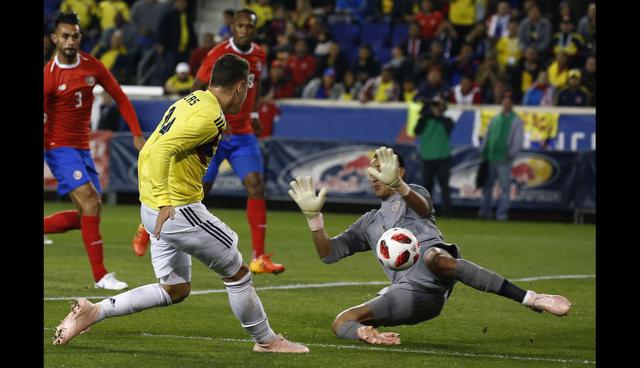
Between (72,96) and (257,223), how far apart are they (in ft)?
8.26

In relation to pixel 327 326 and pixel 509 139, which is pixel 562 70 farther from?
pixel 327 326

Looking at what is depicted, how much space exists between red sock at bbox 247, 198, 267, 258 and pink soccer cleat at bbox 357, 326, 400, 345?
4.41 metres

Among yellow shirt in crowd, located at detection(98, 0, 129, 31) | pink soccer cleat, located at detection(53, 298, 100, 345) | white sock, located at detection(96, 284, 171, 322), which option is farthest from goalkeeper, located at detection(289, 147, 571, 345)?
yellow shirt in crowd, located at detection(98, 0, 129, 31)

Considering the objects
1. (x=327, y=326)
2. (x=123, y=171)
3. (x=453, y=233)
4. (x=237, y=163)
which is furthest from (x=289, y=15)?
(x=327, y=326)

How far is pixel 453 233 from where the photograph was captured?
19.3 m

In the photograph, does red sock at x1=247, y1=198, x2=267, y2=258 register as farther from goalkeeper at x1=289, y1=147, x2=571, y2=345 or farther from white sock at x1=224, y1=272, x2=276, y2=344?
white sock at x1=224, y1=272, x2=276, y2=344

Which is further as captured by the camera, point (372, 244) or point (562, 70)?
point (562, 70)

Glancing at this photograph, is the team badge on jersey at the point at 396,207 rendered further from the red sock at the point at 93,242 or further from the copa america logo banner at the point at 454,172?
the copa america logo banner at the point at 454,172

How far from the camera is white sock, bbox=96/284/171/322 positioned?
8203mm

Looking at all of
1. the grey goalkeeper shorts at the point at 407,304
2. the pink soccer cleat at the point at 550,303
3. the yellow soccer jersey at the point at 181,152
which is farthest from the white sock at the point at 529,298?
the yellow soccer jersey at the point at 181,152

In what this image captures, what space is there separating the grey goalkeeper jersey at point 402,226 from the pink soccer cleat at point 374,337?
1.32ft
